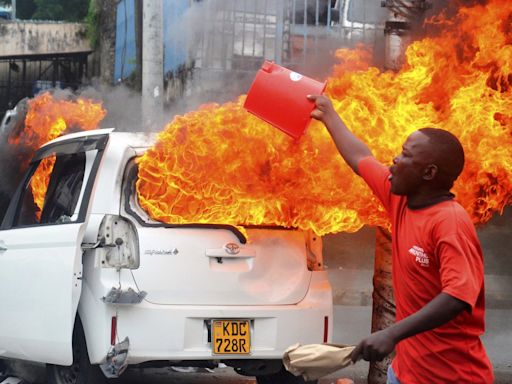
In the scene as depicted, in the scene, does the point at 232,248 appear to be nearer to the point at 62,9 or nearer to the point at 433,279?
the point at 433,279

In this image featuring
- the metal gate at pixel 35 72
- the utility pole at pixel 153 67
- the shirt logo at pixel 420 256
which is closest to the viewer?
the shirt logo at pixel 420 256

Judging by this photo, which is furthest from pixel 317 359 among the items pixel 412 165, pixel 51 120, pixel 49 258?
pixel 51 120

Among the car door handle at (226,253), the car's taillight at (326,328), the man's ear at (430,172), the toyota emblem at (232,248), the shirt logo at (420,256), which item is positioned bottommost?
the car's taillight at (326,328)

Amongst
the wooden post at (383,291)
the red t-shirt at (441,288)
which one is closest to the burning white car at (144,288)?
the wooden post at (383,291)

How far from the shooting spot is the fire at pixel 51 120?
24.6 ft

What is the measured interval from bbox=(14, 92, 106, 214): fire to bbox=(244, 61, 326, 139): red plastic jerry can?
3137 millimetres

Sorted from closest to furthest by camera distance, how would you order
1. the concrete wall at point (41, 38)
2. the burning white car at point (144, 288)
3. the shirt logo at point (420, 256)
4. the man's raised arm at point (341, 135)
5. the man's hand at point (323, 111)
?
the shirt logo at point (420, 256), the man's raised arm at point (341, 135), the man's hand at point (323, 111), the burning white car at point (144, 288), the concrete wall at point (41, 38)

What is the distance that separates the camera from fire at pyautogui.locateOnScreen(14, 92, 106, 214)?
749 centimetres

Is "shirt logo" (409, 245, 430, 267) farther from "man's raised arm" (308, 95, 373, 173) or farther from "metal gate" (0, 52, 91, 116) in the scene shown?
"metal gate" (0, 52, 91, 116)

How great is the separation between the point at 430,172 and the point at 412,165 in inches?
2.9

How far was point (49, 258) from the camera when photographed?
18.7 feet

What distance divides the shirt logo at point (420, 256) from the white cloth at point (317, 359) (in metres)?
0.41

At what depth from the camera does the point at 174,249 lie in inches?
216

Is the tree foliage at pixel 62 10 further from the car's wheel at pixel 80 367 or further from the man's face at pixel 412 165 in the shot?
the man's face at pixel 412 165
